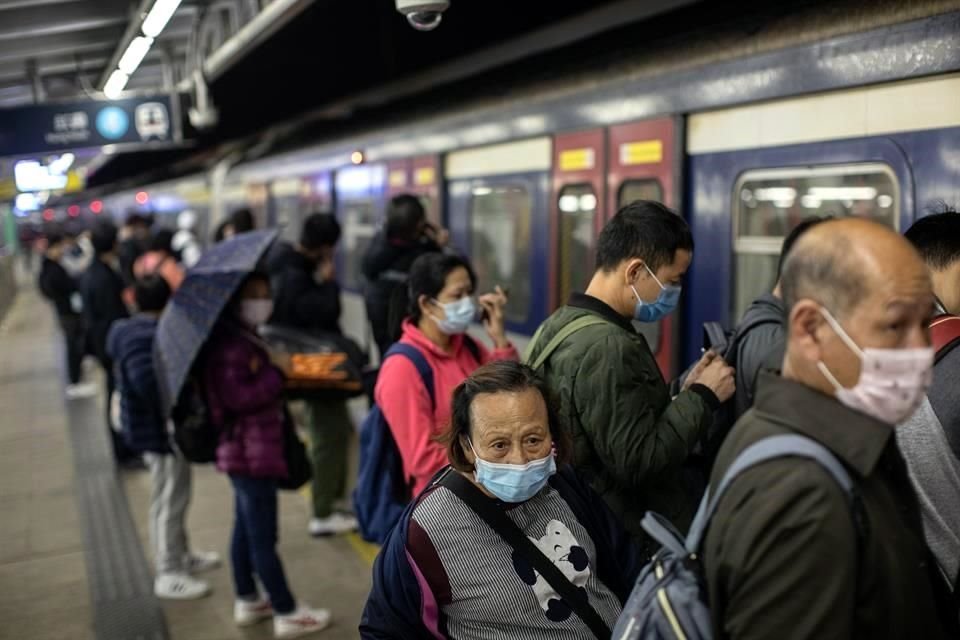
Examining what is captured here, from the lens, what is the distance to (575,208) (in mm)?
5484

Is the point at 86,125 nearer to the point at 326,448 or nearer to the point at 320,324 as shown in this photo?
the point at 320,324

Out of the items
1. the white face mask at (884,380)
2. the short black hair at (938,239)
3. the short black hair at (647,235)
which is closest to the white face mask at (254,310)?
the short black hair at (647,235)

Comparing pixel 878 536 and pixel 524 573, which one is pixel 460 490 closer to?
pixel 524 573

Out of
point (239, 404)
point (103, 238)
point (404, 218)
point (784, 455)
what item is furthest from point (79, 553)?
point (784, 455)

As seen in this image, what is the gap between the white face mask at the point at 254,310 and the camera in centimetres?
436

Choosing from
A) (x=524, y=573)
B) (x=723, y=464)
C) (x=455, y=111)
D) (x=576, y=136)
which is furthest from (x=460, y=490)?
(x=455, y=111)

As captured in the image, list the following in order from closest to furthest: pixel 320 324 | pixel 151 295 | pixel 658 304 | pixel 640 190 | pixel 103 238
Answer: pixel 658 304
pixel 640 190
pixel 151 295
pixel 320 324
pixel 103 238

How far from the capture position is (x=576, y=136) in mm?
5332

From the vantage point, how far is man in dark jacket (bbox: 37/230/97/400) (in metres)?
11.1

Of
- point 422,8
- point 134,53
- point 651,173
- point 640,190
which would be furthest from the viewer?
point 134,53

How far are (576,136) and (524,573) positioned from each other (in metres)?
3.52

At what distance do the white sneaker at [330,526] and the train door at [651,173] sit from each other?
222cm

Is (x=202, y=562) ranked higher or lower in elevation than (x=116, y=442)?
lower

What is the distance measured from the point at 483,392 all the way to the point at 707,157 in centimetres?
247
